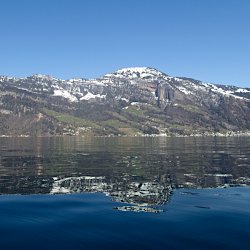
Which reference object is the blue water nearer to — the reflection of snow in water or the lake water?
the lake water

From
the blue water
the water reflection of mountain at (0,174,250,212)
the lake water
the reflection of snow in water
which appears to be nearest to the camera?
the blue water

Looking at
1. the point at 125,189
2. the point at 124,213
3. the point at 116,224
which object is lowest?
the point at 116,224

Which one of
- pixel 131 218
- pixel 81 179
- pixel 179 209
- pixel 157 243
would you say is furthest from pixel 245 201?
pixel 81 179

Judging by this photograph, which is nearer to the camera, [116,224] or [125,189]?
[116,224]

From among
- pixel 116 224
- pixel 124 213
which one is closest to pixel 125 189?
pixel 124 213

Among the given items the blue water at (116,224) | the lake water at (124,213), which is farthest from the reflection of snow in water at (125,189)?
the blue water at (116,224)

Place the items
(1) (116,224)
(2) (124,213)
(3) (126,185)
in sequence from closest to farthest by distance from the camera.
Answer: (1) (116,224)
(2) (124,213)
(3) (126,185)

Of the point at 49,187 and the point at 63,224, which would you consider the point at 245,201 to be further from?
the point at 49,187

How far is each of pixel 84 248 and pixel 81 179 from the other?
35.9 m

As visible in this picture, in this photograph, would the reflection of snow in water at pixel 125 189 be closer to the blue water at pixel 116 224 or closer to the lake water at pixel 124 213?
the lake water at pixel 124 213

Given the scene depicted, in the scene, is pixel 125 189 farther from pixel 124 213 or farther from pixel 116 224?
pixel 116 224

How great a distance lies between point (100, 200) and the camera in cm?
4100

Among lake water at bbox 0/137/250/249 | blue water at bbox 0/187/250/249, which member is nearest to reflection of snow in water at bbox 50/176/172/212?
lake water at bbox 0/137/250/249

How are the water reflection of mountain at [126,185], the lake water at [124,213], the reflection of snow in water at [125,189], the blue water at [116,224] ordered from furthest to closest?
the water reflection of mountain at [126,185] → the reflection of snow in water at [125,189] → the lake water at [124,213] → the blue water at [116,224]
